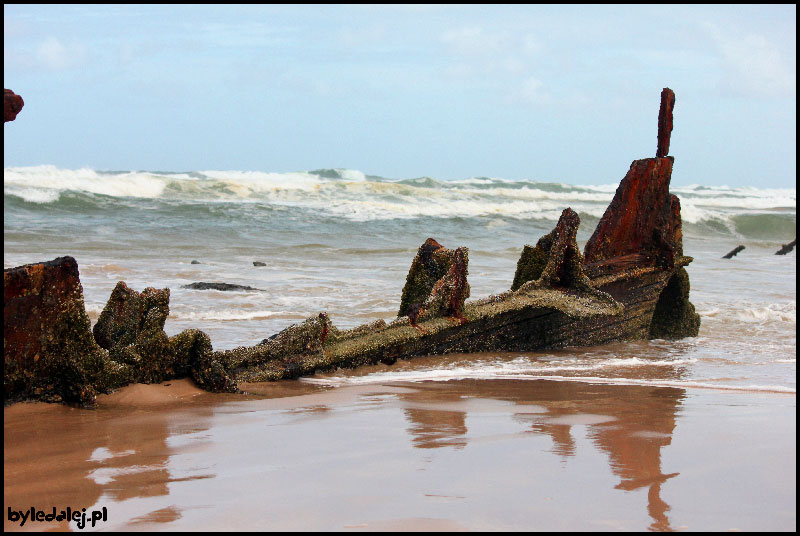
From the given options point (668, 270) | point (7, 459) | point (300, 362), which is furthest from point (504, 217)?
point (7, 459)

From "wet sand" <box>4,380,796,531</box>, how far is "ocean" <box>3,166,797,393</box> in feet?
3.73

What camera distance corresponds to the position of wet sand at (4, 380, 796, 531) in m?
2.55

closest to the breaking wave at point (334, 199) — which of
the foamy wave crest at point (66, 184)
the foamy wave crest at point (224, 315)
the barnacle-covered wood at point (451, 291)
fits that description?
the foamy wave crest at point (66, 184)

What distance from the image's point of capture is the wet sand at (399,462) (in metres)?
2.55

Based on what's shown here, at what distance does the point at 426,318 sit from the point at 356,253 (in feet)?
46.8

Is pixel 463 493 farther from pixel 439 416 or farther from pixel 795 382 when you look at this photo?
pixel 795 382

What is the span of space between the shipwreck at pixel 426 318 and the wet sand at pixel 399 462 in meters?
0.16

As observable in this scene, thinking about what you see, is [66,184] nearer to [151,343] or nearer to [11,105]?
[151,343]

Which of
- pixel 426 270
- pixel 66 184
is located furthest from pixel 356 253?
pixel 66 184

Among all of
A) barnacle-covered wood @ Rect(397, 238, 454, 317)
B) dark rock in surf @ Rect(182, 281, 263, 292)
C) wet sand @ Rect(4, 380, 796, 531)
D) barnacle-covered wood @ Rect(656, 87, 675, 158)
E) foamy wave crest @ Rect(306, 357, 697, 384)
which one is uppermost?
barnacle-covered wood @ Rect(656, 87, 675, 158)

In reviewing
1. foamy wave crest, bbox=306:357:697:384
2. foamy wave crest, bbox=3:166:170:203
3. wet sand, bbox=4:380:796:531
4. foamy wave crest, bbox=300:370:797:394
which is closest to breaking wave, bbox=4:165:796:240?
foamy wave crest, bbox=3:166:170:203

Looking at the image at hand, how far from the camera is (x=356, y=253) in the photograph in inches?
786

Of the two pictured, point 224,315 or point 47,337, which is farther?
point 224,315

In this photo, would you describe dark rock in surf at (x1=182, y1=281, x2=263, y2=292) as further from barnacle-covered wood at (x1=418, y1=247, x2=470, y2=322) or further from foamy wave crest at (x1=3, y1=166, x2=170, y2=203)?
foamy wave crest at (x1=3, y1=166, x2=170, y2=203)
